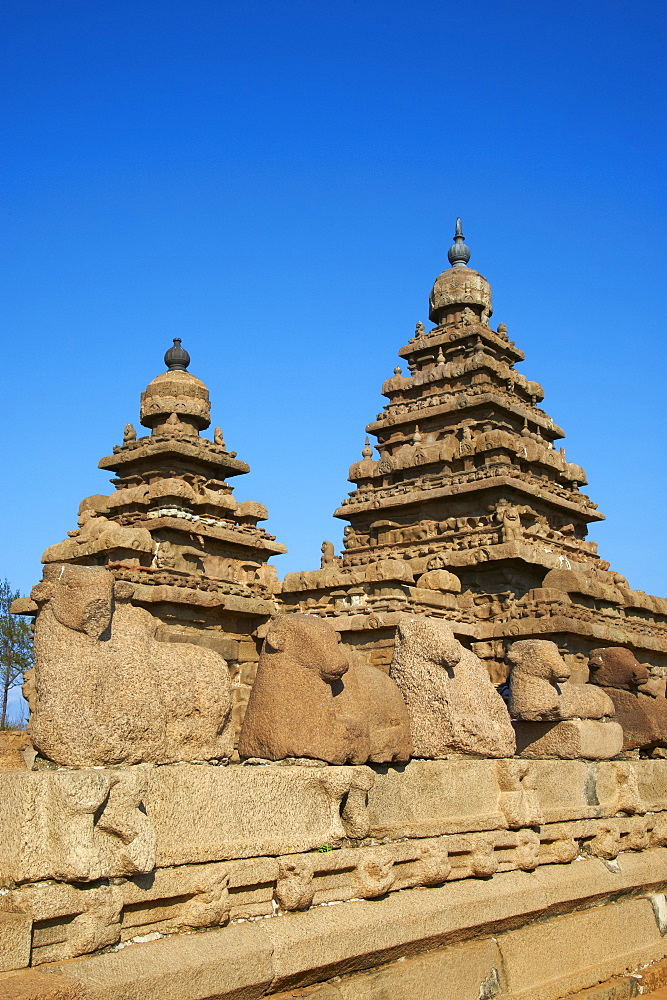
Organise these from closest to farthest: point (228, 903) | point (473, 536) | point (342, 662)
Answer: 1. point (228, 903)
2. point (342, 662)
3. point (473, 536)

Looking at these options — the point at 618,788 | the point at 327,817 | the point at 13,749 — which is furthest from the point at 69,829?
the point at 13,749

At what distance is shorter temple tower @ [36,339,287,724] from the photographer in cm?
1841

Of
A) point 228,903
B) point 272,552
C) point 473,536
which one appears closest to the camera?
point 228,903

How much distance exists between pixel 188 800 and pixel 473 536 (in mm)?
13989

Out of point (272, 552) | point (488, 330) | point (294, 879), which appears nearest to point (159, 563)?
point (272, 552)

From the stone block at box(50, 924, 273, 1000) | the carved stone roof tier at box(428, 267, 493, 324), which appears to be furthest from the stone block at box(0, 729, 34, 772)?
the carved stone roof tier at box(428, 267, 493, 324)

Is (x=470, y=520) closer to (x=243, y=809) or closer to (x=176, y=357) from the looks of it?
(x=176, y=357)

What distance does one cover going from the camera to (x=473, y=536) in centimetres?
1891

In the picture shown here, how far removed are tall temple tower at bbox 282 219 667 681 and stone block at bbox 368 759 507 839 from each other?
4456 millimetres

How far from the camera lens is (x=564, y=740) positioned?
9320mm

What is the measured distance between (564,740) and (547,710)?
0.37m

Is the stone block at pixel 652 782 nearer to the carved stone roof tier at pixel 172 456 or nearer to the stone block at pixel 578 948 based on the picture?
the stone block at pixel 578 948

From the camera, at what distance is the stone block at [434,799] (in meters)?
6.69

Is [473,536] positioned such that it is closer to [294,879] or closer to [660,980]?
[660,980]
